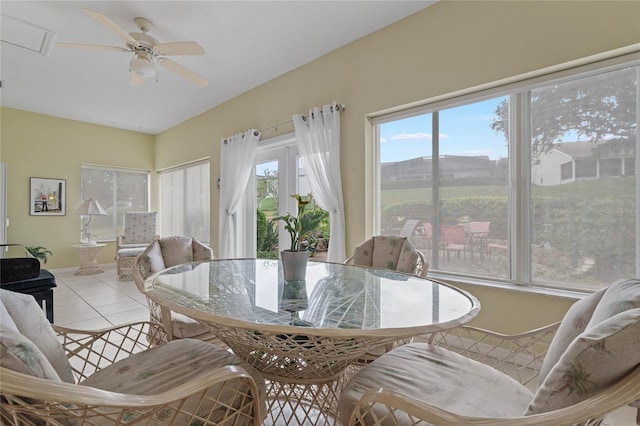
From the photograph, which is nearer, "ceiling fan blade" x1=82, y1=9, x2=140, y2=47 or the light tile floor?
"ceiling fan blade" x1=82, y1=9, x2=140, y2=47

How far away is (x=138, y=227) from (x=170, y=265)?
13.3 ft

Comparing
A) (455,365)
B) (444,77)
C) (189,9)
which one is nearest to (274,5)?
(189,9)

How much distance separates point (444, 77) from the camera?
99.1 inches

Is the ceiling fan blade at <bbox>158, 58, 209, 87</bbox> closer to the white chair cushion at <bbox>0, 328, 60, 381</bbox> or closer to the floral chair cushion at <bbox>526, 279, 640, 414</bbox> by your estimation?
the white chair cushion at <bbox>0, 328, 60, 381</bbox>

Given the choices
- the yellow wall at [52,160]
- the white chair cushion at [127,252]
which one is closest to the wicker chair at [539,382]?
the white chair cushion at [127,252]

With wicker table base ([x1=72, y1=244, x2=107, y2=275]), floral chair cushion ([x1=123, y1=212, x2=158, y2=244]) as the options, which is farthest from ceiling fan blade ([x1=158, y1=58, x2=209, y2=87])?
wicker table base ([x1=72, y1=244, x2=107, y2=275])

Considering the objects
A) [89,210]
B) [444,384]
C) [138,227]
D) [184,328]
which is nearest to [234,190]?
[138,227]

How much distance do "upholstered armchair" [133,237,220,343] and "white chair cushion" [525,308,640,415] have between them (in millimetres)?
1383

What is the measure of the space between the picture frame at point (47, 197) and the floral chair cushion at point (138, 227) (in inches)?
42.1

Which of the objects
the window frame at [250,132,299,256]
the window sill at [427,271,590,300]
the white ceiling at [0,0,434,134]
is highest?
the white ceiling at [0,0,434,134]

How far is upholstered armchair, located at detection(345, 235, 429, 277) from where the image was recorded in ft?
6.52

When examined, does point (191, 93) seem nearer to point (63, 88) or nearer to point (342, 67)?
point (63, 88)

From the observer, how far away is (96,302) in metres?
3.76

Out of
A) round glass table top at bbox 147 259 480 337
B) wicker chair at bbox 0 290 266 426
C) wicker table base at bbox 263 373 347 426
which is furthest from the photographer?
wicker table base at bbox 263 373 347 426
